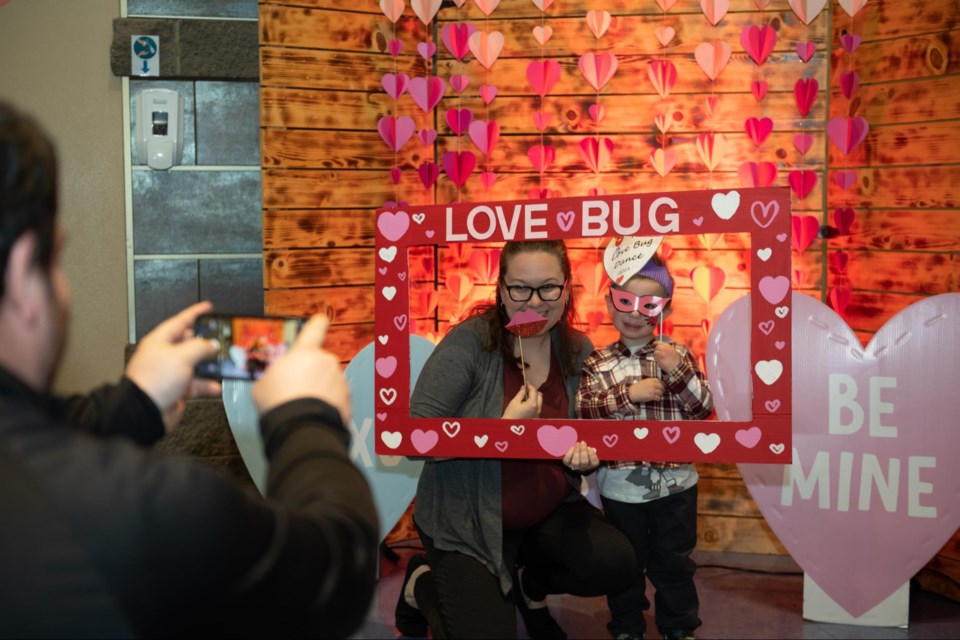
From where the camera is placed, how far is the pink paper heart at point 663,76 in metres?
3.22

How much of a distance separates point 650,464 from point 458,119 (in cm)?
143

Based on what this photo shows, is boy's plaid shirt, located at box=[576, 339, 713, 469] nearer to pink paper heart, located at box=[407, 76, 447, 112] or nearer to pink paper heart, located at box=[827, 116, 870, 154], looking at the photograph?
pink paper heart, located at box=[827, 116, 870, 154]

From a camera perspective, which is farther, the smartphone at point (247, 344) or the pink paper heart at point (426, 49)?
the pink paper heart at point (426, 49)

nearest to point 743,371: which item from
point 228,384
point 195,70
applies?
point 228,384

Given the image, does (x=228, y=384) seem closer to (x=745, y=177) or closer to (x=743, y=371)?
(x=743, y=371)

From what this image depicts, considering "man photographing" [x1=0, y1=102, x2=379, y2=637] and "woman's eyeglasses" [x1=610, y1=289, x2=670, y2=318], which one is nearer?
"man photographing" [x1=0, y1=102, x2=379, y2=637]

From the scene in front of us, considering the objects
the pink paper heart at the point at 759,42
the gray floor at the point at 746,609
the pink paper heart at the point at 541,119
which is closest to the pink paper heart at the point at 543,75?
the pink paper heart at the point at 541,119

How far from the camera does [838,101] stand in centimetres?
323

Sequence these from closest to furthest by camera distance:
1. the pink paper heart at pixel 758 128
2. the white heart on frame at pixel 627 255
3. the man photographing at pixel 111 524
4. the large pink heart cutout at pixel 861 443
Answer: the man photographing at pixel 111 524
the white heart on frame at pixel 627 255
the large pink heart cutout at pixel 861 443
the pink paper heart at pixel 758 128

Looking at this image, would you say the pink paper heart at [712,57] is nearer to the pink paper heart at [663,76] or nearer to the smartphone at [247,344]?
the pink paper heart at [663,76]

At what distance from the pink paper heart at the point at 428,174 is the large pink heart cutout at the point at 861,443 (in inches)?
44.8

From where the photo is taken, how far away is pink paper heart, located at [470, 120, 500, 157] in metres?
3.31

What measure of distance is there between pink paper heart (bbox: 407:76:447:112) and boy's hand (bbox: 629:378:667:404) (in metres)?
1.31

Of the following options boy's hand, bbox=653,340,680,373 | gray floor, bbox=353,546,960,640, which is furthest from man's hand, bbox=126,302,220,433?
gray floor, bbox=353,546,960,640
